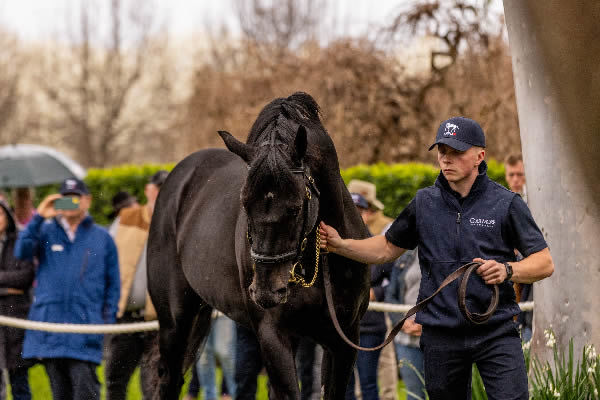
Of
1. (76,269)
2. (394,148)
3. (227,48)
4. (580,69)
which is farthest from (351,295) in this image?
(227,48)

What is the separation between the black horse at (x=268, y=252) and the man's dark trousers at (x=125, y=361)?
480mm

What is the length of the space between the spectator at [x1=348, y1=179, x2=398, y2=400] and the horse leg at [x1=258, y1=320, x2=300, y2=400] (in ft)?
8.45

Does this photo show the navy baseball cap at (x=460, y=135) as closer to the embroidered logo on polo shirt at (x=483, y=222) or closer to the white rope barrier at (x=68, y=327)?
the embroidered logo on polo shirt at (x=483, y=222)

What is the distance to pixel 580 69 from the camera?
4.86 metres

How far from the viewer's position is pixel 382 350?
7.26m

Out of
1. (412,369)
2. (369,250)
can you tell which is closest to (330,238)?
(369,250)

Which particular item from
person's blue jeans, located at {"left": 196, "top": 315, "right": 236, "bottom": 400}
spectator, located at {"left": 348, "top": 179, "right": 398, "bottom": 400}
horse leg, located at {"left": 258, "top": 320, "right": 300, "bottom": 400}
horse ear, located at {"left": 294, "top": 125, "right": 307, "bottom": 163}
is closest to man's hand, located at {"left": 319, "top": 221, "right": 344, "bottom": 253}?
horse ear, located at {"left": 294, "top": 125, "right": 307, "bottom": 163}

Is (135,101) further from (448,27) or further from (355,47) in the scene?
(448,27)

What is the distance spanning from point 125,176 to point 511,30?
1059cm

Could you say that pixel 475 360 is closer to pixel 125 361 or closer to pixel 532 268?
pixel 532 268

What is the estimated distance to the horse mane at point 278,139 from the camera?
400 centimetres

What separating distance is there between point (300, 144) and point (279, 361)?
1.20 m

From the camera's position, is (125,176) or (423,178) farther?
(125,176)

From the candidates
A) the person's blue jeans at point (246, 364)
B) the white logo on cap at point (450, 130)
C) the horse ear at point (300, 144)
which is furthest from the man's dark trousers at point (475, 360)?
the person's blue jeans at point (246, 364)
